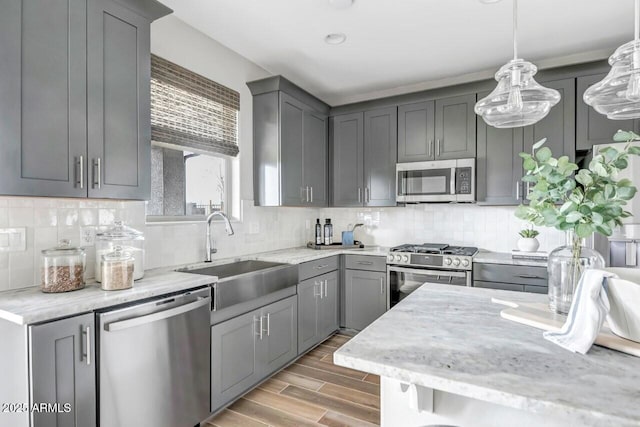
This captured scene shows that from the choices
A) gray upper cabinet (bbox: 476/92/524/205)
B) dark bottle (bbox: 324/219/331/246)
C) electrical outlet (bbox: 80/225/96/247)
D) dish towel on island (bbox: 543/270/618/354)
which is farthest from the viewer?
dark bottle (bbox: 324/219/331/246)

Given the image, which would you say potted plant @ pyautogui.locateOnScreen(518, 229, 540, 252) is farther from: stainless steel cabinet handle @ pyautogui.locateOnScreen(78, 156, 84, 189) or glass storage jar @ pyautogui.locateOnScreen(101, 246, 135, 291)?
stainless steel cabinet handle @ pyautogui.locateOnScreen(78, 156, 84, 189)

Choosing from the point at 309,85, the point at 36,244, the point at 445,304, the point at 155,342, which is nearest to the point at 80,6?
the point at 36,244

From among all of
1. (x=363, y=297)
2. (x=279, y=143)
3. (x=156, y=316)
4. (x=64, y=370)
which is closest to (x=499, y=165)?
(x=363, y=297)

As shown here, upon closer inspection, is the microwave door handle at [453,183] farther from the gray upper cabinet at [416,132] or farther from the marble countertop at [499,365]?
the marble countertop at [499,365]

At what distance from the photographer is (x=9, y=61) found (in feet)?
4.81

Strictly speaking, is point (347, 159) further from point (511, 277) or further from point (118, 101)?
point (118, 101)

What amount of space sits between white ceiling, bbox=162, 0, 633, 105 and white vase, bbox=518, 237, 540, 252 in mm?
1668

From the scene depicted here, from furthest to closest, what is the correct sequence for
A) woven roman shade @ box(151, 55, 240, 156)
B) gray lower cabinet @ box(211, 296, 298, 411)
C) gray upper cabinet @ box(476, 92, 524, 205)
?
gray upper cabinet @ box(476, 92, 524, 205)
woven roman shade @ box(151, 55, 240, 156)
gray lower cabinet @ box(211, 296, 298, 411)

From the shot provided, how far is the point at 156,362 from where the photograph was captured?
1.76m

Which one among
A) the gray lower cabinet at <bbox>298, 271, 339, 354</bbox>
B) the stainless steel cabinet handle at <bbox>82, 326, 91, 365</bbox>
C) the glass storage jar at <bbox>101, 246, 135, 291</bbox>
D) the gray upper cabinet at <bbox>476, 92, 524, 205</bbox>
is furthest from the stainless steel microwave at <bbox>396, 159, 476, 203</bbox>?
the stainless steel cabinet handle at <bbox>82, 326, 91, 365</bbox>

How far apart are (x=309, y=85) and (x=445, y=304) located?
10.4 ft

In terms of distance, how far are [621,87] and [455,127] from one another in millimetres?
2015

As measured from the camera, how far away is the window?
2484mm

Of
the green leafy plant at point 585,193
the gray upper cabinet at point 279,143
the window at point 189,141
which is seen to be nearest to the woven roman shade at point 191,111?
the window at point 189,141
